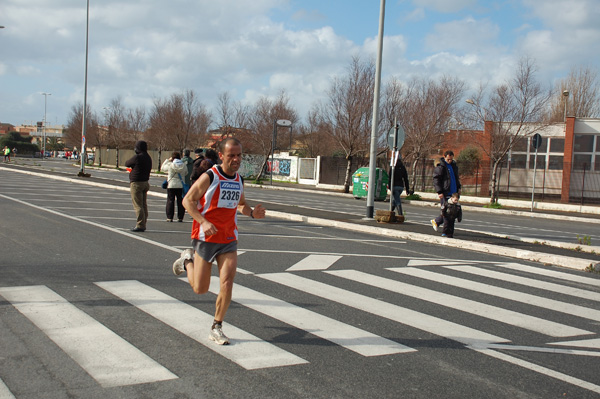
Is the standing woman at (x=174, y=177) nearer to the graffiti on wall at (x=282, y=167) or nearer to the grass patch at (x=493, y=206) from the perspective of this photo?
the grass patch at (x=493, y=206)

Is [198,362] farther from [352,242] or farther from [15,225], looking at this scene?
[15,225]

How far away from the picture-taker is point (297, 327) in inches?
211

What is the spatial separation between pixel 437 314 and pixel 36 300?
4.24 meters

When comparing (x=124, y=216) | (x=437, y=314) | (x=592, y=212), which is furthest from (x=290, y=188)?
(x=437, y=314)

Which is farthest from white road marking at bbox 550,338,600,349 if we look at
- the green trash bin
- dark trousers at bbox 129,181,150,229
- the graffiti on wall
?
the graffiti on wall

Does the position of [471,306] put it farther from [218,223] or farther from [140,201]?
[140,201]

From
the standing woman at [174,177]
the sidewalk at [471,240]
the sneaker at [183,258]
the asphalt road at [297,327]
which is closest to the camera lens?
the asphalt road at [297,327]

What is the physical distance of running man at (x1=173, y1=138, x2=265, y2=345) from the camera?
4.87 m

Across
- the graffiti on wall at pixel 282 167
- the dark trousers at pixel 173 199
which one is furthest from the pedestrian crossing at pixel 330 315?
the graffiti on wall at pixel 282 167

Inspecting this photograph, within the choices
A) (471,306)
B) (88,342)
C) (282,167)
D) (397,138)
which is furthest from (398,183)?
(282,167)

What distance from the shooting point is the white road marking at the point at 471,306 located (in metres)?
5.73

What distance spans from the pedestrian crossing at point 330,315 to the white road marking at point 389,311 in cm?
1

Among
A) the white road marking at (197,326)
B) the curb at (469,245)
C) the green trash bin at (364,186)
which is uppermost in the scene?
the green trash bin at (364,186)

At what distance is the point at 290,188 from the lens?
124 feet
